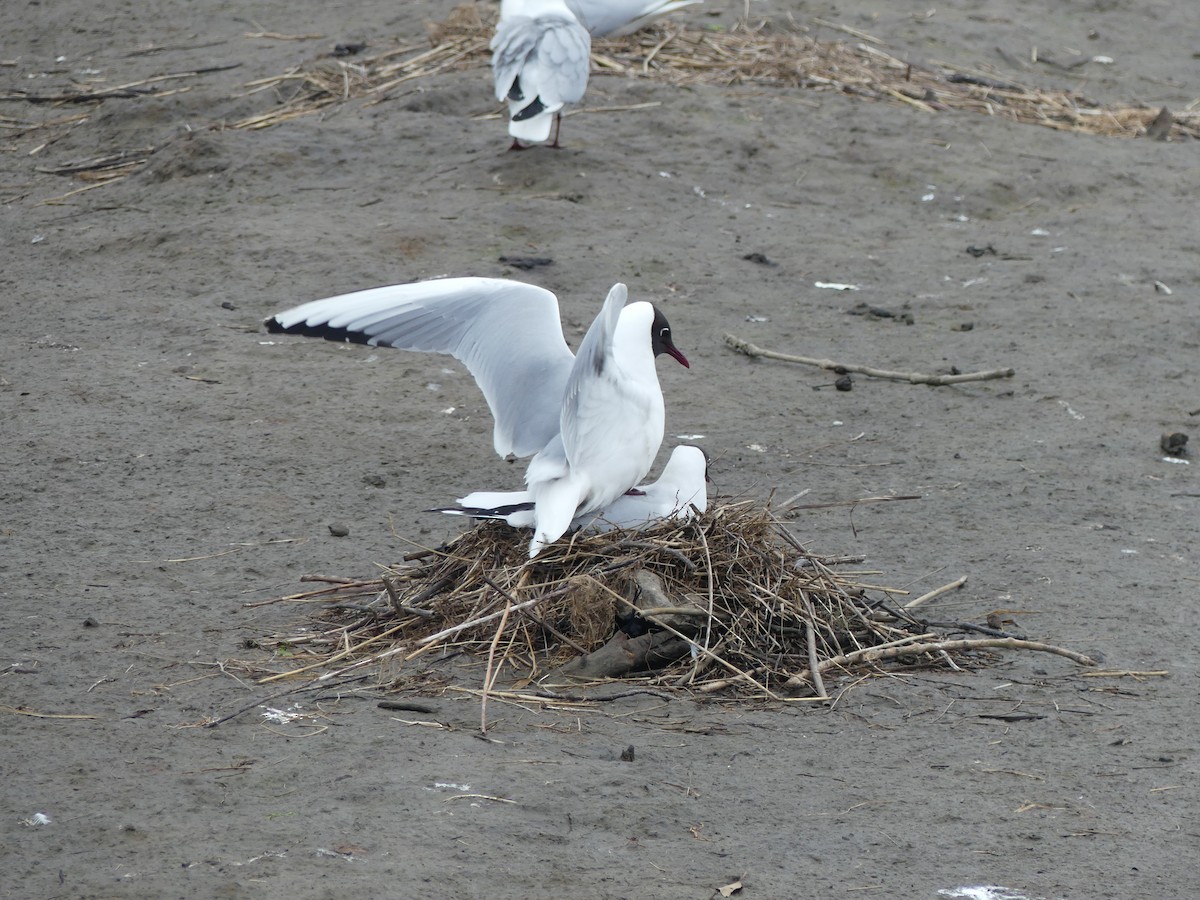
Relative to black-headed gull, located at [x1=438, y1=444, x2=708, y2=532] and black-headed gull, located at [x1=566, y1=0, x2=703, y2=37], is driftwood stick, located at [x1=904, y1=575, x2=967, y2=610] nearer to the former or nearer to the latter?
black-headed gull, located at [x1=438, y1=444, x2=708, y2=532]

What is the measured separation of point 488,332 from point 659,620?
50.9 inches

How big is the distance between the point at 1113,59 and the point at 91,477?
1033cm

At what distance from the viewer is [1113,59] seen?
503 inches

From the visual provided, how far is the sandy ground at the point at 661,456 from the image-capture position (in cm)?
318

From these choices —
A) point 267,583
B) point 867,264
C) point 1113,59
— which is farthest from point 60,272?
point 1113,59

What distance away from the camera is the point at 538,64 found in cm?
868

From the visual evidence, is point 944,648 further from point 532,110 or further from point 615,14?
point 615,14

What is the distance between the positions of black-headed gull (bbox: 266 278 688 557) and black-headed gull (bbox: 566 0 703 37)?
4973 millimetres

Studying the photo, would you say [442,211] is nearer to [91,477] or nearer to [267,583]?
[91,477]

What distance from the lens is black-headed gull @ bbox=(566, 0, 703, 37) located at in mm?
9422

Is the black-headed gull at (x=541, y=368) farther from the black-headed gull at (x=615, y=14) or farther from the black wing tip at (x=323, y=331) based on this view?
the black-headed gull at (x=615, y=14)

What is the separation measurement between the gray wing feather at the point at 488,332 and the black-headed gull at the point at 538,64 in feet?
12.6

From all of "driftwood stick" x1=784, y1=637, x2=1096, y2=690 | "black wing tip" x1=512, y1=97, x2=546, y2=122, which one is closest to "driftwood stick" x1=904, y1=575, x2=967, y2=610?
"driftwood stick" x1=784, y1=637, x2=1096, y2=690

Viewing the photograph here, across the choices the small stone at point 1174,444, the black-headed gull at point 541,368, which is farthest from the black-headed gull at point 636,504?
the small stone at point 1174,444
